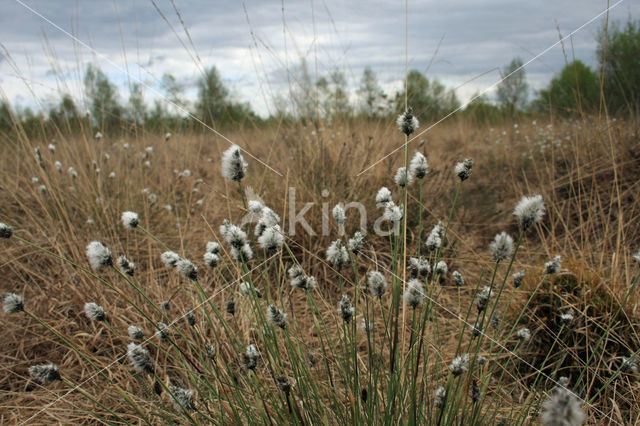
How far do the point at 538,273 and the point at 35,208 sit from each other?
391 centimetres

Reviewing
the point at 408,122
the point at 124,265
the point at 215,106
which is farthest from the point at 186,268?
the point at 215,106

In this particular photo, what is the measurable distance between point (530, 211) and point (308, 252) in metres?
1.00

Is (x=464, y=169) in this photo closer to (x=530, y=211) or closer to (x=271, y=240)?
(x=530, y=211)

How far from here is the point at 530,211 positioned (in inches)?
34.3

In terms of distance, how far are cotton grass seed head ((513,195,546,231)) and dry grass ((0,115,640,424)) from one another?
0.41 metres

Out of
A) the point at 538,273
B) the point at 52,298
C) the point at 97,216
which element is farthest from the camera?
the point at 97,216

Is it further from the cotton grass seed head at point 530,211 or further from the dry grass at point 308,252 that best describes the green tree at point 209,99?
the cotton grass seed head at point 530,211

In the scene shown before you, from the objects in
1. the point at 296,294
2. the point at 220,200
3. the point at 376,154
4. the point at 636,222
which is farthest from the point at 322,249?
the point at 636,222

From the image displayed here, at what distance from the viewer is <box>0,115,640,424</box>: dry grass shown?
178cm

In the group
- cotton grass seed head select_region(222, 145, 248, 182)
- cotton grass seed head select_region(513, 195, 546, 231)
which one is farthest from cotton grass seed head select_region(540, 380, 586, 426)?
cotton grass seed head select_region(222, 145, 248, 182)

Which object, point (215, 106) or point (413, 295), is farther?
point (215, 106)

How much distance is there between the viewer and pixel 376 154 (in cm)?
346

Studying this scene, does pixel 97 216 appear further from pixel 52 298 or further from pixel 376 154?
pixel 376 154

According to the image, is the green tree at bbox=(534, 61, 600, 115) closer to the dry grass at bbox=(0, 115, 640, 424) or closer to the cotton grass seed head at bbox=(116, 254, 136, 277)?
the dry grass at bbox=(0, 115, 640, 424)
